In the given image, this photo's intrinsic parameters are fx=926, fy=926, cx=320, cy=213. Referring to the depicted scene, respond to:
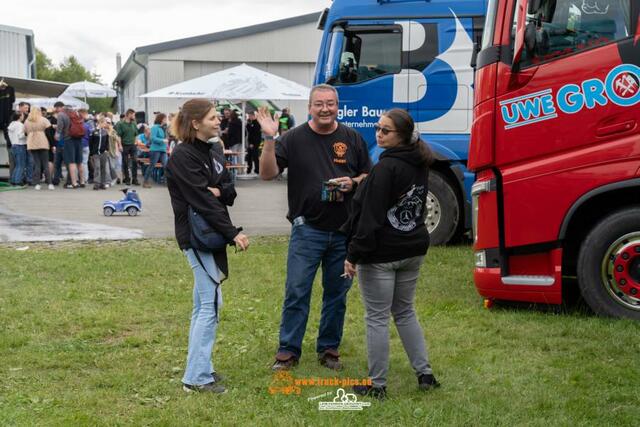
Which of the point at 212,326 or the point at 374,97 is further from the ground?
the point at 374,97

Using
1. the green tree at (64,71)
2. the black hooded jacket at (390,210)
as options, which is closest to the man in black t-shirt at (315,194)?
the black hooded jacket at (390,210)

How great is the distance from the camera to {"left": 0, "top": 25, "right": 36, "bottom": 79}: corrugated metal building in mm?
24562

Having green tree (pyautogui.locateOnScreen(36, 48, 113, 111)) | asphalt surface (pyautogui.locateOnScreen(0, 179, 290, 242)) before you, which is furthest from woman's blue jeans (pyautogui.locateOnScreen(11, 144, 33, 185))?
green tree (pyautogui.locateOnScreen(36, 48, 113, 111))

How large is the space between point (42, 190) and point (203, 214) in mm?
16499

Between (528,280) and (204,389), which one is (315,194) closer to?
(204,389)

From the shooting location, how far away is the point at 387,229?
535 centimetres

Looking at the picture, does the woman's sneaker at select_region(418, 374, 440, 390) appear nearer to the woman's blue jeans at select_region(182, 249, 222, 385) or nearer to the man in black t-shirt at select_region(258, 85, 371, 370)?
the man in black t-shirt at select_region(258, 85, 371, 370)

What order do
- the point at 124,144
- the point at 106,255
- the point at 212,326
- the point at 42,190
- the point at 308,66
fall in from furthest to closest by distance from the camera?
1. the point at 308,66
2. the point at 124,144
3. the point at 42,190
4. the point at 106,255
5. the point at 212,326

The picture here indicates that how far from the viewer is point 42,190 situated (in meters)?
20.9

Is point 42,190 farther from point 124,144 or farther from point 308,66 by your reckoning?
point 308,66

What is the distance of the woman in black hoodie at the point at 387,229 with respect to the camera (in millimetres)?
5277

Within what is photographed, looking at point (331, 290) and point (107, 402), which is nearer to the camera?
point (107, 402)

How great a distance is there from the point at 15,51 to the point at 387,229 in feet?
72.1

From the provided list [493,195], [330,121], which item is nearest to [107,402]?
[330,121]
